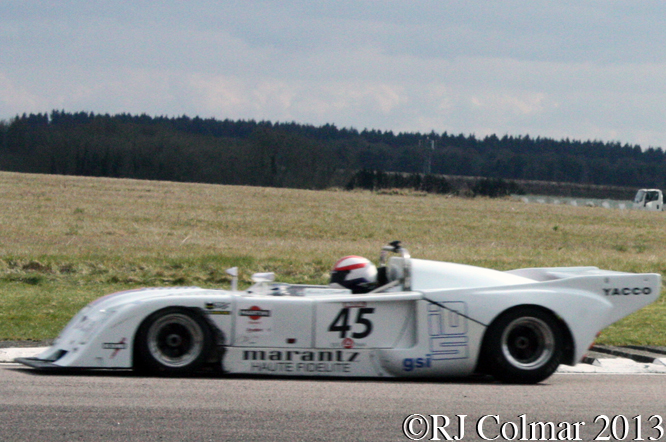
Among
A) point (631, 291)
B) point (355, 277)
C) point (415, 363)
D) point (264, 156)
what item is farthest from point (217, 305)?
point (264, 156)

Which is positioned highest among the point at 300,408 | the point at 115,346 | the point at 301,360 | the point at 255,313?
the point at 255,313

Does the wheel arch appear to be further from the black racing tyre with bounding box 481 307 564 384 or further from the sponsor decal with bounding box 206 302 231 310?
the black racing tyre with bounding box 481 307 564 384

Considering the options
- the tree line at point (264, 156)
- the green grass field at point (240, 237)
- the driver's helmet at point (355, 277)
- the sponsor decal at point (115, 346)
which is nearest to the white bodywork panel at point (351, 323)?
the sponsor decal at point (115, 346)

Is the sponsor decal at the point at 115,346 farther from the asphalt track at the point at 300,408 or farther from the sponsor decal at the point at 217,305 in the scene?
the sponsor decal at the point at 217,305

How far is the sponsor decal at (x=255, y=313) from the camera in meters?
7.23

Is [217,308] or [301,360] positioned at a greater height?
[217,308]

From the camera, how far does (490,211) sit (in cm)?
4288

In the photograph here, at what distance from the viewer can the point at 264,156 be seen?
4400 inches

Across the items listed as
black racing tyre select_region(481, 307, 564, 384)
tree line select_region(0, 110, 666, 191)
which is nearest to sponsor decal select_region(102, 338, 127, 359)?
black racing tyre select_region(481, 307, 564, 384)

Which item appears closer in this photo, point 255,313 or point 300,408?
point 300,408

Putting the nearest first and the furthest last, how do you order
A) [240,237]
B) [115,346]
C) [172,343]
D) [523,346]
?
1. [115,346]
2. [172,343]
3. [523,346]
4. [240,237]

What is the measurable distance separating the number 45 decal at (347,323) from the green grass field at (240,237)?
13.1 ft

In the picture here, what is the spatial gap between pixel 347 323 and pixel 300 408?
1.37m

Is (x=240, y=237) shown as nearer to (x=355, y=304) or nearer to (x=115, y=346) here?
(x=355, y=304)
